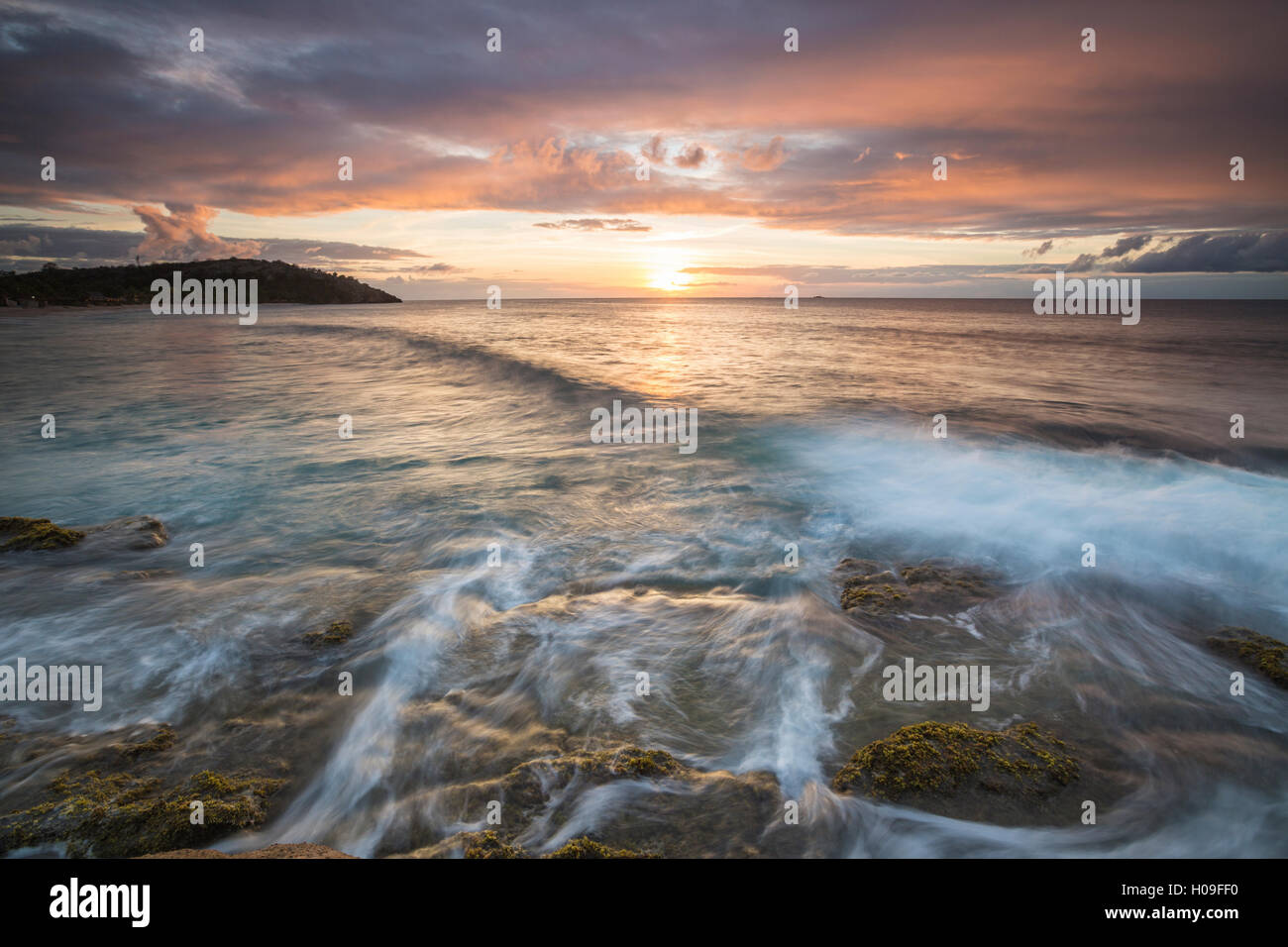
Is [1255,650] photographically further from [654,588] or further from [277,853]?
[277,853]

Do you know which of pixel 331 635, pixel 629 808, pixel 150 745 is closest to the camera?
pixel 629 808

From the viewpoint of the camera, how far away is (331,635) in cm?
580

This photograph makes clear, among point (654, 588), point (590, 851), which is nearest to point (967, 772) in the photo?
point (590, 851)

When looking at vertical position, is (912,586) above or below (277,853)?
above

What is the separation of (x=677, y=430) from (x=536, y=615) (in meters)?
9.28

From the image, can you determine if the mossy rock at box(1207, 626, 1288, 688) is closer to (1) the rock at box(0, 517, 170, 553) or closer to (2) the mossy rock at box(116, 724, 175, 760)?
(2) the mossy rock at box(116, 724, 175, 760)

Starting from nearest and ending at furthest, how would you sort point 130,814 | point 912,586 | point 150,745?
point 130,814
point 150,745
point 912,586

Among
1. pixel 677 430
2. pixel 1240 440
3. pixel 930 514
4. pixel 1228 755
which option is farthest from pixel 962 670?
pixel 1240 440

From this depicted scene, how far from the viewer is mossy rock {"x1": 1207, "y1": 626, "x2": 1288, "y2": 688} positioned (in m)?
5.17

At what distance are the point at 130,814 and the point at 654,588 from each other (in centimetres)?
478

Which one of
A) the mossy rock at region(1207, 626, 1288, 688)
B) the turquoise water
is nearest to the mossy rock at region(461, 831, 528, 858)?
the turquoise water

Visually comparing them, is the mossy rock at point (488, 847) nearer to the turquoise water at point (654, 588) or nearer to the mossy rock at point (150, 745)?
the turquoise water at point (654, 588)
